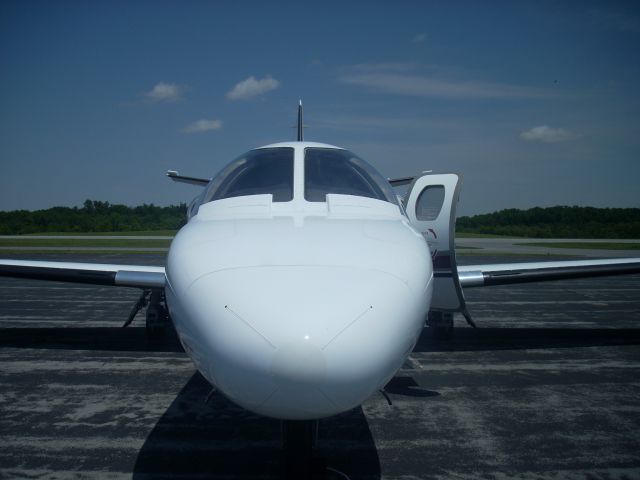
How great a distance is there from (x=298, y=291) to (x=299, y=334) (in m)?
0.26

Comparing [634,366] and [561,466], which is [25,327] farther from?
[634,366]

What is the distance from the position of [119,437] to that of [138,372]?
1.96 meters

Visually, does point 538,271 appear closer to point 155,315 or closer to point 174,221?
point 155,315

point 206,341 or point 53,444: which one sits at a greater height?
point 206,341

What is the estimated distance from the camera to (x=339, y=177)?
13.6 feet

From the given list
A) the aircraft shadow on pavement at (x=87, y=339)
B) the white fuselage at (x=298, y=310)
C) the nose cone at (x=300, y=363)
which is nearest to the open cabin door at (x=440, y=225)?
the white fuselage at (x=298, y=310)

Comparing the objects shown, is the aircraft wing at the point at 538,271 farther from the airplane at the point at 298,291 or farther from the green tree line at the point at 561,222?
the green tree line at the point at 561,222

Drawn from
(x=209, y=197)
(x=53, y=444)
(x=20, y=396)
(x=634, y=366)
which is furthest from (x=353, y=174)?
(x=634, y=366)

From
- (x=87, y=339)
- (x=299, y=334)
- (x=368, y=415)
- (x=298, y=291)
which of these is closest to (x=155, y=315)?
(x=87, y=339)

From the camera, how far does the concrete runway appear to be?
3.65 m

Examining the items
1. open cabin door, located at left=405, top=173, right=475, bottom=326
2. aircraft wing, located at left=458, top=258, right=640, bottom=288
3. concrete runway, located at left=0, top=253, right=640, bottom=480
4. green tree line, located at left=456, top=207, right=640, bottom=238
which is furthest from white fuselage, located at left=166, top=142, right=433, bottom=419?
green tree line, located at left=456, top=207, right=640, bottom=238

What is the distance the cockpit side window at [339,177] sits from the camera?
3955 millimetres

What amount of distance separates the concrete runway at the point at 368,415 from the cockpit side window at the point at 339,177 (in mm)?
1497

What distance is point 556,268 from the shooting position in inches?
291
